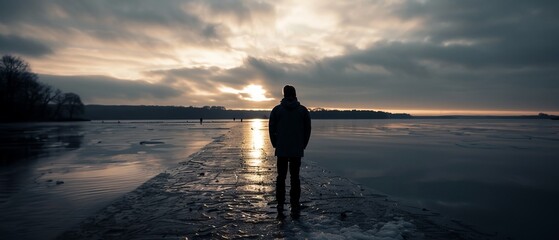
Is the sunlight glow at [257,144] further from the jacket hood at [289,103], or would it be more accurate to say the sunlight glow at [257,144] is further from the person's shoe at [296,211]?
the jacket hood at [289,103]

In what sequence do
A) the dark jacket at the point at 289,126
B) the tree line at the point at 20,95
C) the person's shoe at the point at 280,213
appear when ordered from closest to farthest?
the person's shoe at the point at 280,213 < the dark jacket at the point at 289,126 < the tree line at the point at 20,95

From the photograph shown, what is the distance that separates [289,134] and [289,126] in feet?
0.46

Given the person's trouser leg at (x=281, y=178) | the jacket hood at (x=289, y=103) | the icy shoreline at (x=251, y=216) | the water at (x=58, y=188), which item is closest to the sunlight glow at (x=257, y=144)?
the water at (x=58, y=188)

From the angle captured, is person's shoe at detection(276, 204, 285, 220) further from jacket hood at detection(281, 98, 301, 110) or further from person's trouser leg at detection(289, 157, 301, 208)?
jacket hood at detection(281, 98, 301, 110)

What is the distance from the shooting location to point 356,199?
6863 millimetres

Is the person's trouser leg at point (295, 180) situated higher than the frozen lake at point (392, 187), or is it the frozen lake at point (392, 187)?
the person's trouser leg at point (295, 180)

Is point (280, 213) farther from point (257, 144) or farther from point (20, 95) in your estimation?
point (20, 95)

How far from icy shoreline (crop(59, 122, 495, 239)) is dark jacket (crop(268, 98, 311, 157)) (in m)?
1.07

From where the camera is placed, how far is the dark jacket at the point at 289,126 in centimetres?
587

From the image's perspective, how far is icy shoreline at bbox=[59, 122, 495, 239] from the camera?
4.68 meters

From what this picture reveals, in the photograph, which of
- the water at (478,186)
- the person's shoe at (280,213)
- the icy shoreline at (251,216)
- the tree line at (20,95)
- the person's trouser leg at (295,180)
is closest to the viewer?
the icy shoreline at (251,216)

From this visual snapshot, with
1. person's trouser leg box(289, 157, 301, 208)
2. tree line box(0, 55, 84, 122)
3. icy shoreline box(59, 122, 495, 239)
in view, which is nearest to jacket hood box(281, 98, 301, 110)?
person's trouser leg box(289, 157, 301, 208)

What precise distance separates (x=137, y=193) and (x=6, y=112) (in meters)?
83.5

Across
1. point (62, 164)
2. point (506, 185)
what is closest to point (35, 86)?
point (62, 164)
